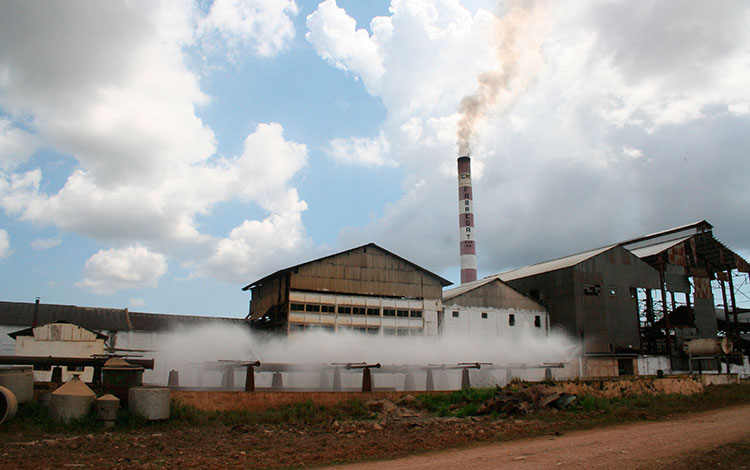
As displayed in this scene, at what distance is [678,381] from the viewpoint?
2819cm

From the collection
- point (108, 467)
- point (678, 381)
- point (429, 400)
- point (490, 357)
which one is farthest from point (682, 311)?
point (108, 467)

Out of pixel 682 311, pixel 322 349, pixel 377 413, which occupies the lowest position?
pixel 377 413

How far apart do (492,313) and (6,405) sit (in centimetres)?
3554

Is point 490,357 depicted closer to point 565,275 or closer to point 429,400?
point 565,275

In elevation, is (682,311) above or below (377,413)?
above

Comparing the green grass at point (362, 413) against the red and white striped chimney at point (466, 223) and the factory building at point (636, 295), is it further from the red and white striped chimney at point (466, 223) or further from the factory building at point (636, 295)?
the red and white striped chimney at point (466, 223)

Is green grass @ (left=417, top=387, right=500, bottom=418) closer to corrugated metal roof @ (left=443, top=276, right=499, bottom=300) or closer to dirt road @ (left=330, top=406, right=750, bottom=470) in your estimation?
dirt road @ (left=330, top=406, right=750, bottom=470)

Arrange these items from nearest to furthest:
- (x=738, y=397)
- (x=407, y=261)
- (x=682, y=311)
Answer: (x=738, y=397), (x=407, y=261), (x=682, y=311)

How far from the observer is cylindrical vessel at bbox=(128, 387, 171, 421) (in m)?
17.2

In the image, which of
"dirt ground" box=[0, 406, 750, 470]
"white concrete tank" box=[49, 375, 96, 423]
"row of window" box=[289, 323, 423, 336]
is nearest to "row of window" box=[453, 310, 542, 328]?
"row of window" box=[289, 323, 423, 336]

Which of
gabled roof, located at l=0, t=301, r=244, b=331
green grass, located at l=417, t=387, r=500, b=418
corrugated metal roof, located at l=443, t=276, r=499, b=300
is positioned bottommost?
green grass, located at l=417, t=387, r=500, b=418

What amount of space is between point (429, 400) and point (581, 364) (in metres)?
25.2

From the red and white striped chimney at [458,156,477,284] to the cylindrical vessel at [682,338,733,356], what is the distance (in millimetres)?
23655

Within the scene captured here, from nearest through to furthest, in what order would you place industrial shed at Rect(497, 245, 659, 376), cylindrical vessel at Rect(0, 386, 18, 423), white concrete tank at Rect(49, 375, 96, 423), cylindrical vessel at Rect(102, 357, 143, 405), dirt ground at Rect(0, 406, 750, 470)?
dirt ground at Rect(0, 406, 750, 470) < cylindrical vessel at Rect(0, 386, 18, 423) < white concrete tank at Rect(49, 375, 96, 423) < cylindrical vessel at Rect(102, 357, 143, 405) < industrial shed at Rect(497, 245, 659, 376)
